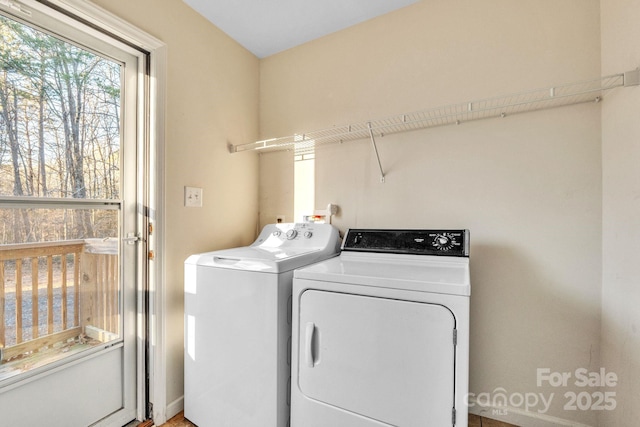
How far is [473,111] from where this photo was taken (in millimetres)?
1477

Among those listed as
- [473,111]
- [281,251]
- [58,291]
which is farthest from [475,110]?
[58,291]

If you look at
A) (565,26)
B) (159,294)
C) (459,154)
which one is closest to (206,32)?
(159,294)

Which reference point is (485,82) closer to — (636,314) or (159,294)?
(636,314)

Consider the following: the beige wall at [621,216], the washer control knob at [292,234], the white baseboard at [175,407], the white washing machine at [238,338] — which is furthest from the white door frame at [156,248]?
the beige wall at [621,216]

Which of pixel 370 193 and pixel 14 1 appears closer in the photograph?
pixel 14 1

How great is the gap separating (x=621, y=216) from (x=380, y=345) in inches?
49.0

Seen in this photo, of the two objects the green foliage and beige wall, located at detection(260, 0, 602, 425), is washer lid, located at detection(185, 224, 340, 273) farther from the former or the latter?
the green foliage

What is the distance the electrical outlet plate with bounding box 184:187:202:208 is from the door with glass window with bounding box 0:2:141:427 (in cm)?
26

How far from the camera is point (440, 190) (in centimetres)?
177

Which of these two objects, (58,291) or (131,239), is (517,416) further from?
(58,291)

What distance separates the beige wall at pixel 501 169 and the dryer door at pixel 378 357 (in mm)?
802

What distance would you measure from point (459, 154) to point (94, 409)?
8.25 feet

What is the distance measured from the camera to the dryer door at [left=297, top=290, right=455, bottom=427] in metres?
1.05

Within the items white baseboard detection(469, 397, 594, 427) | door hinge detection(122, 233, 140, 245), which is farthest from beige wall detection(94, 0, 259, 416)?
white baseboard detection(469, 397, 594, 427)
